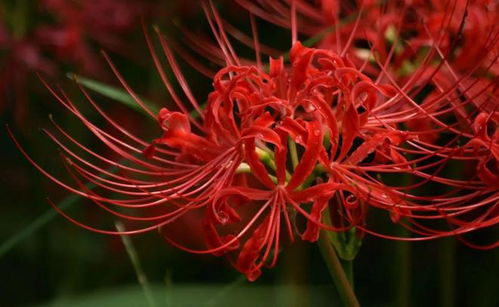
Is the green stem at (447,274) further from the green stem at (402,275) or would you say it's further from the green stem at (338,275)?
the green stem at (338,275)

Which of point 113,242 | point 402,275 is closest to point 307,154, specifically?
point 402,275

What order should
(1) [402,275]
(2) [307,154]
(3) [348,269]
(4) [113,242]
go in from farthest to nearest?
(4) [113,242] < (1) [402,275] < (3) [348,269] < (2) [307,154]

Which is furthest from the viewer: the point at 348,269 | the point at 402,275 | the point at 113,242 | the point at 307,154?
the point at 113,242

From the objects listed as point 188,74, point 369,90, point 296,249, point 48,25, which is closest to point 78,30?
point 48,25

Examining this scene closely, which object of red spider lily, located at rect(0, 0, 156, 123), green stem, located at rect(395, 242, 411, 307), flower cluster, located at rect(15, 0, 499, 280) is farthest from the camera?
red spider lily, located at rect(0, 0, 156, 123)

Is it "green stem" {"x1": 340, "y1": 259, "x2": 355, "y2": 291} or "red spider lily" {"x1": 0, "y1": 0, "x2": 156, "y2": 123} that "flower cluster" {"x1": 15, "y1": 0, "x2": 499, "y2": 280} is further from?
"red spider lily" {"x1": 0, "y1": 0, "x2": 156, "y2": 123}

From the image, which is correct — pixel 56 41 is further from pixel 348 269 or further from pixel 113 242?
pixel 348 269

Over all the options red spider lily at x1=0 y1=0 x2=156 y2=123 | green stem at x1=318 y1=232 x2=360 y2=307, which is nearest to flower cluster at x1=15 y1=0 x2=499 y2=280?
green stem at x1=318 y1=232 x2=360 y2=307
